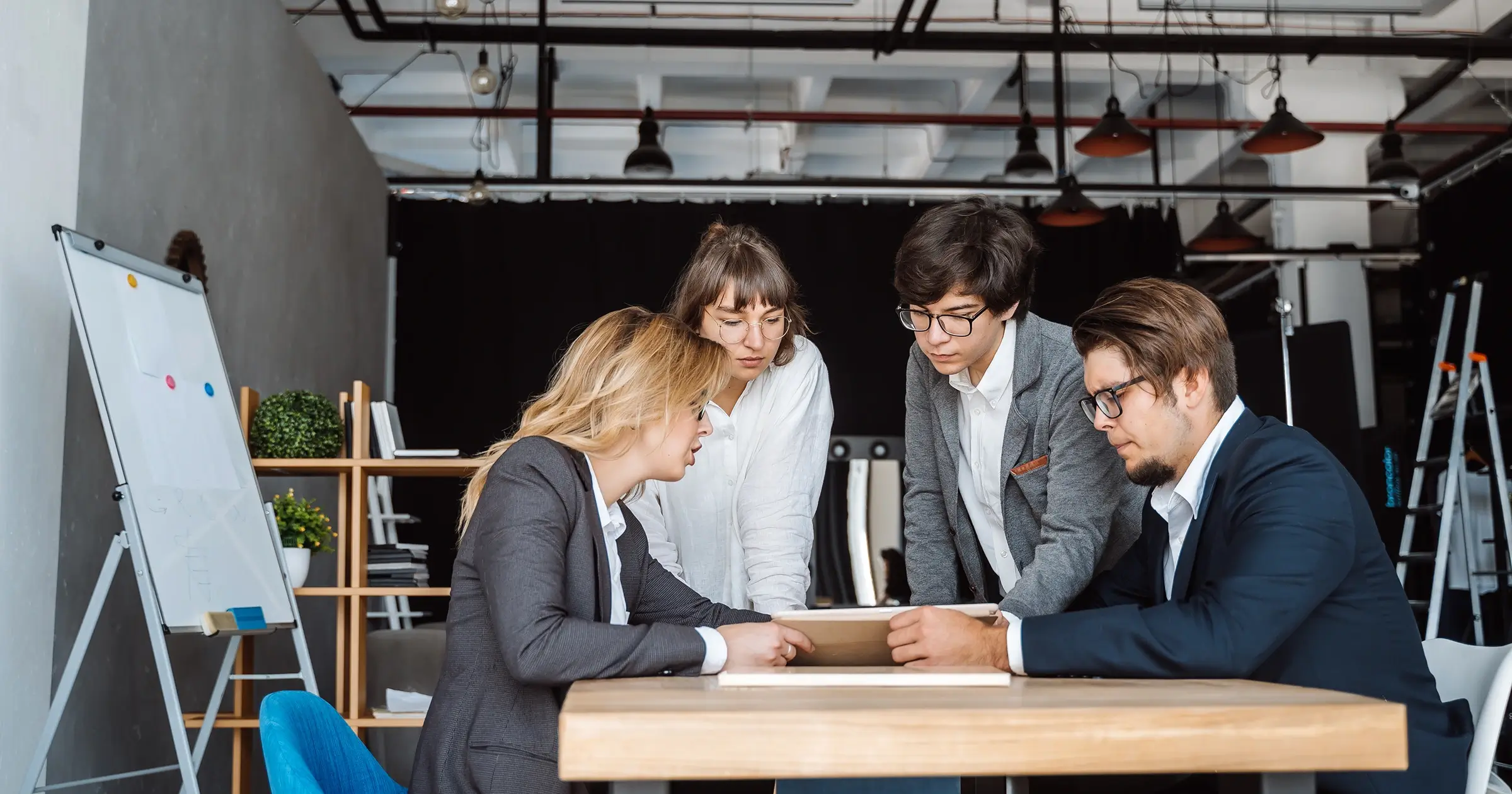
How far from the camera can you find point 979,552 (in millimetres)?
2338

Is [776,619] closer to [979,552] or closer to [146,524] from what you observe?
Result: [979,552]

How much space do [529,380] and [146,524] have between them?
5164 mm

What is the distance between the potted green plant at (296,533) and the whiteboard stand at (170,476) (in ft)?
1.01

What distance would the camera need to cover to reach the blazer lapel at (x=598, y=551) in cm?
160

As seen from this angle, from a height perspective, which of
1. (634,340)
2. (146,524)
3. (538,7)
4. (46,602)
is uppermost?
(538,7)

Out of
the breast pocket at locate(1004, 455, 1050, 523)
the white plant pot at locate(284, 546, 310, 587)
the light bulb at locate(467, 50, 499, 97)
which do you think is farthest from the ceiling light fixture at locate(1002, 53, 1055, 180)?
the breast pocket at locate(1004, 455, 1050, 523)

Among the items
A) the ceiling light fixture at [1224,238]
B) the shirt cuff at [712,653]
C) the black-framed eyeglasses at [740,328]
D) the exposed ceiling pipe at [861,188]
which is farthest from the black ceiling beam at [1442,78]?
the shirt cuff at [712,653]

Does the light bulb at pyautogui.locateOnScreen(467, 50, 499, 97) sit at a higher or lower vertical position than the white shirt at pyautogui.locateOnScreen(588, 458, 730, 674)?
higher

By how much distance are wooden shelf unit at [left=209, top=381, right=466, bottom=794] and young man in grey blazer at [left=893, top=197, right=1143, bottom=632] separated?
1.68 meters

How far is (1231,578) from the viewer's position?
1.43m

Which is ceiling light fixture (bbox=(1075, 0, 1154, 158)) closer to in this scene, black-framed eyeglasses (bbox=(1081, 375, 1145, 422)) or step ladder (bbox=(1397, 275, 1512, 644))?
step ladder (bbox=(1397, 275, 1512, 644))

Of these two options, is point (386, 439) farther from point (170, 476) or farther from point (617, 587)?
point (617, 587)

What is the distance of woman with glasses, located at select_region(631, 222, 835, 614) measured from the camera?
91.7 inches

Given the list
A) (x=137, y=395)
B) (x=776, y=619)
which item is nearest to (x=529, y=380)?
(x=137, y=395)
